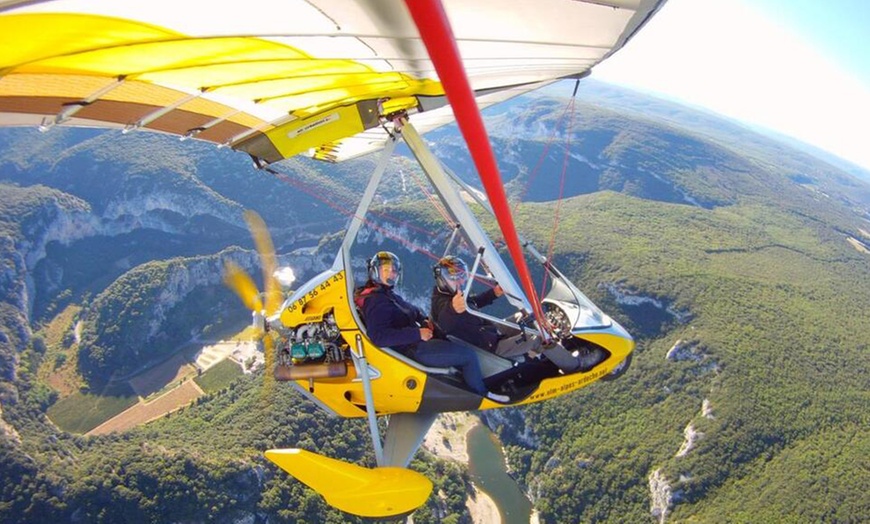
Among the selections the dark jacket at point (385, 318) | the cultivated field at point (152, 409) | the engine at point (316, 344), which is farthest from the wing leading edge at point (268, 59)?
the cultivated field at point (152, 409)

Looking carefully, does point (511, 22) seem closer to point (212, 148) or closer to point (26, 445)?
point (26, 445)

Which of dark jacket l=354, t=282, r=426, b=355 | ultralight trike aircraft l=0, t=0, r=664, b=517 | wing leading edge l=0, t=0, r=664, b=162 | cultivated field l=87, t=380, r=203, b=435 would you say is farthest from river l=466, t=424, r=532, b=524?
wing leading edge l=0, t=0, r=664, b=162

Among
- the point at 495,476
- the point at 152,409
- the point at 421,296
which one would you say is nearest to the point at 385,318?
the point at 495,476

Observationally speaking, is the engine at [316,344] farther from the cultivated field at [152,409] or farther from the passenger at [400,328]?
the cultivated field at [152,409]

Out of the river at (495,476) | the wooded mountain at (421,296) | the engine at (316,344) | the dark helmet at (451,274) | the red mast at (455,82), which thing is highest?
the red mast at (455,82)

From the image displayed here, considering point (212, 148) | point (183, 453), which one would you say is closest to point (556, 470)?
point (183, 453)

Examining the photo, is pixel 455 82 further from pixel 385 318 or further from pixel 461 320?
pixel 461 320
